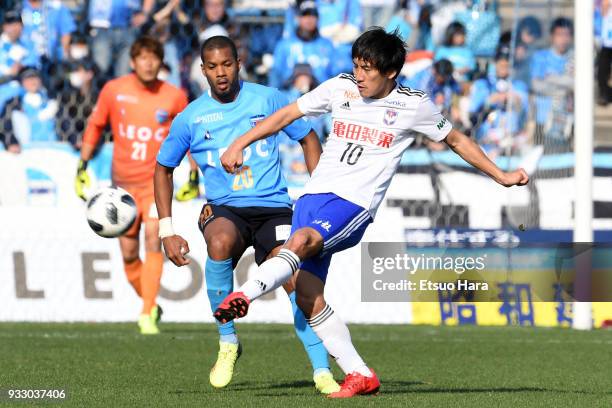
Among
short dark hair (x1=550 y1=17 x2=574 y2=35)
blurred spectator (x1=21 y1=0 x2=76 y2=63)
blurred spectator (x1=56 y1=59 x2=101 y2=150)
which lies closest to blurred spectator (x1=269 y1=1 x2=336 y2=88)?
blurred spectator (x1=56 y1=59 x2=101 y2=150)

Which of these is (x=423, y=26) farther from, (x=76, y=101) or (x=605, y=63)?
(x=76, y=101)

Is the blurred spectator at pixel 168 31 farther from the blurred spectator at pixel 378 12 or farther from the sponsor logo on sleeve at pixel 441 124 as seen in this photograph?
the sponsor logo on sleeve at pixel 441 124

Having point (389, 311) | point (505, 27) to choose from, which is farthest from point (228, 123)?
point (505, 27)

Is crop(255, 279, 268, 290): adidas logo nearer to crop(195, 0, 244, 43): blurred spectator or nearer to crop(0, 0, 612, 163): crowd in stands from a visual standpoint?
crop(0, 0, 612, 163): crowd in stands

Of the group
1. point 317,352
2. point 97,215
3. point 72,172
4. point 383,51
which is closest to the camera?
point 383,51

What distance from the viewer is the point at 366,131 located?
6.60m

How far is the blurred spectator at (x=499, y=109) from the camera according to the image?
568 inches

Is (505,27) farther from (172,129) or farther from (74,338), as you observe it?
(172,129)

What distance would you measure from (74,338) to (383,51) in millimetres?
5274

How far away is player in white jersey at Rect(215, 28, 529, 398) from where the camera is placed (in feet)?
21.3

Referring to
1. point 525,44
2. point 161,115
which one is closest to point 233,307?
point 161,115

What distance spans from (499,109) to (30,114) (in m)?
5.65

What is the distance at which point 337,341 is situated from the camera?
21.7ft

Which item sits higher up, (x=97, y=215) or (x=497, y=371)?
(x=97, y=215)
